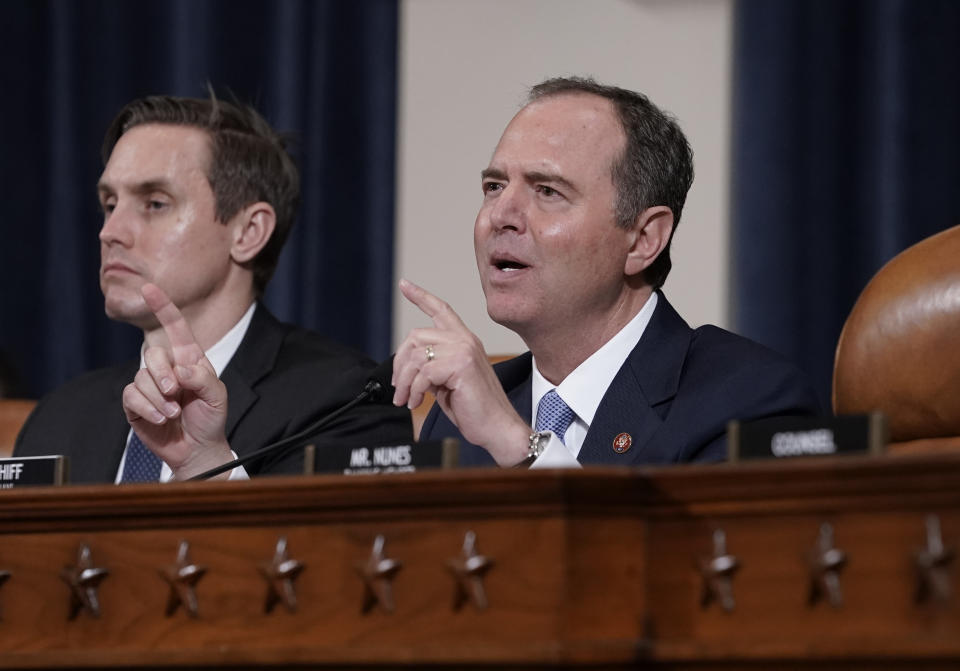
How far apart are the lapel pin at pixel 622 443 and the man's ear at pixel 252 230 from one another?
1088 mm

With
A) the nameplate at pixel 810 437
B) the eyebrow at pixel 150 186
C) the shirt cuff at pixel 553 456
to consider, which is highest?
the eyebrow at pixel 150 186

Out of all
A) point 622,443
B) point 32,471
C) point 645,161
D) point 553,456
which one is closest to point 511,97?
point 645,161

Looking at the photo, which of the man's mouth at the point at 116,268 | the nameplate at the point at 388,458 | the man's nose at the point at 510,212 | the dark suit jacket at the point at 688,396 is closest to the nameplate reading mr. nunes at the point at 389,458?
the nameplate at the point at 388,458

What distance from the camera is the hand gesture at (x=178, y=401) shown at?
76.3 inches

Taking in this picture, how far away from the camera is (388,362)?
1.89 meters

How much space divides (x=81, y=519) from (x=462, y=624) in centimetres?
43

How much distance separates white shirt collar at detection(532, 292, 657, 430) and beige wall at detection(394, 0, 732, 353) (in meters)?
1.01

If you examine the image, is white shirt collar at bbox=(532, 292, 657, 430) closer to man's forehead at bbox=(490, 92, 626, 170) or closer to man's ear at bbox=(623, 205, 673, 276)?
man's ear at bbox=(623, 205, 673, 276)

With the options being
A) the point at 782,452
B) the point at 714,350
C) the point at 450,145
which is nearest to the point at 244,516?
the point at 782,452

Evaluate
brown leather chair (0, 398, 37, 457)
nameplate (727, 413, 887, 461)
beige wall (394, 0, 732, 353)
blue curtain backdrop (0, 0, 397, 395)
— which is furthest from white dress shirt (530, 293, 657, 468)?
blue curtain backdrop (0, 0, 397, 395)

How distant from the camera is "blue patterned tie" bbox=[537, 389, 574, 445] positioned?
2.03m

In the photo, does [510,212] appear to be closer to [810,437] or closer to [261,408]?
[261,408]

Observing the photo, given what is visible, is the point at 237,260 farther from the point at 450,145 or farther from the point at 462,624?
the point at 462,624

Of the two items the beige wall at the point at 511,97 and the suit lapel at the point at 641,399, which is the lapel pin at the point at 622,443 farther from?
the beige wall at the point at 511,97
